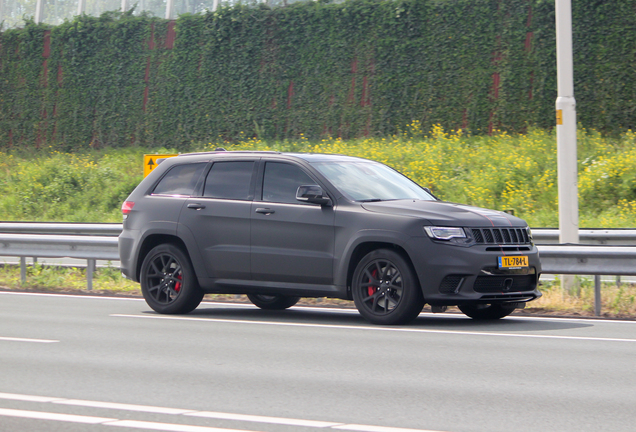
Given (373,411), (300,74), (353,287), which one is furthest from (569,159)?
(300,74)

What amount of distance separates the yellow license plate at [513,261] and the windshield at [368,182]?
141 centimetres

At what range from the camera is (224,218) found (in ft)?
34.7

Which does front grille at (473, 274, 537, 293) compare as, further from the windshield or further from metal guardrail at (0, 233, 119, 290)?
metal guardrail at (0, 233, 119, 290)

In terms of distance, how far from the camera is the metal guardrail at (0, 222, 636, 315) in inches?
419

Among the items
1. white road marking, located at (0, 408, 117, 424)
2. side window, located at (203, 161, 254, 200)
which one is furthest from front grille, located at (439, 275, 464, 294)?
white road marking, located at (0, 408, 117, 424)

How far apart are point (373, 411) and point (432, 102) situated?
68.7 ft

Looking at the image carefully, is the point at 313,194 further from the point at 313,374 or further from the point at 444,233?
the point at 313,374

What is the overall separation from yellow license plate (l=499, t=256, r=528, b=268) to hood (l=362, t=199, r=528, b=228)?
0.35 meters

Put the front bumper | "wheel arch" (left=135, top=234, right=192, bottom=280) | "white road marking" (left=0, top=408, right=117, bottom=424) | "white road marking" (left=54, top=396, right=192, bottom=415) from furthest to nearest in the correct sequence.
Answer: "wheel arch" (left=135, top=234, right=192, bottom=280), the front bumper, "white road marking" (left=54, top=396, right=192, bottom=415), "white road marking" (left=0, top=408, right=117, bottom=424)

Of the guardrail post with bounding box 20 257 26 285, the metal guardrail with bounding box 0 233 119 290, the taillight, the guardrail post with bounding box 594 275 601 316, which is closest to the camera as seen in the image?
the guardrail post with bounding box 594 275 601 316

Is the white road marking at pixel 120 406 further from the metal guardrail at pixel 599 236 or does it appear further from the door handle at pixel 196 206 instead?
the metal guardrail at pixel 599 236

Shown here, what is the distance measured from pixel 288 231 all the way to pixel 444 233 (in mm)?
1799

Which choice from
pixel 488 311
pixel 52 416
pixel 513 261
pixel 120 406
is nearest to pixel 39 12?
pixel 488 311

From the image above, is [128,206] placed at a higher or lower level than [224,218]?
higher
